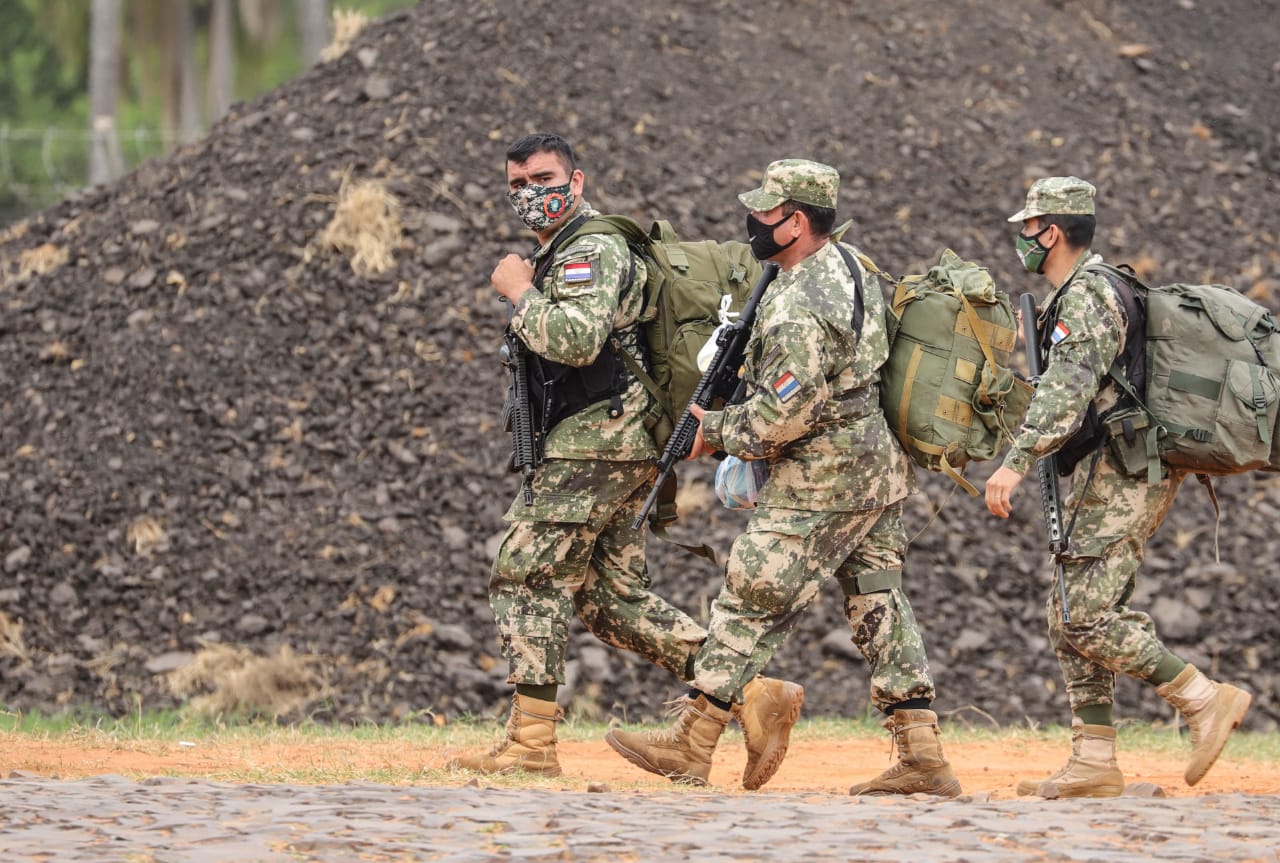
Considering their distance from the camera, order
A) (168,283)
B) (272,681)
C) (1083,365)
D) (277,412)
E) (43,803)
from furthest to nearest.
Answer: (168,283) < (277,412) < (272,681) < (1083,365) < (43,803)

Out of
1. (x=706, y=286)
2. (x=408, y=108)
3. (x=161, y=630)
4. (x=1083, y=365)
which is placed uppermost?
(x=408, y=108)

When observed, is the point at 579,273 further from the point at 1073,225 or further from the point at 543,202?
the point at 1073,225

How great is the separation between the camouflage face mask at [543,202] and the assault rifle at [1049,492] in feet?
5.19

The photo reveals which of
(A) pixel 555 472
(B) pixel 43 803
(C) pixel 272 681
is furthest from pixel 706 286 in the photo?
(C) pixel 272 681

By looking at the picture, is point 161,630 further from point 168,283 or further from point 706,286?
point 706,286

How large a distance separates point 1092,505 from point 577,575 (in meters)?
1.74

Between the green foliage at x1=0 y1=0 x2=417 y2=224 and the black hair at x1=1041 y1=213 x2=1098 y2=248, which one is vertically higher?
the green foliage at x1=0 y1=0 x2=417 y2=224

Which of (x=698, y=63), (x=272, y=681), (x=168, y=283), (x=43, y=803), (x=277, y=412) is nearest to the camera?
(x=43, y=803)

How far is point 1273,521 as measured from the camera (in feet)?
34.3

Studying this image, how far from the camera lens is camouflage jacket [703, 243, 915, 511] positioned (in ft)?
17.2

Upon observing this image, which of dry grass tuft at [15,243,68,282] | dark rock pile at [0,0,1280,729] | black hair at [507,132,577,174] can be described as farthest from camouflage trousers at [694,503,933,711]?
dry grass tuft at [15,243,68,282]

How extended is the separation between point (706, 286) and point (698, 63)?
8.03 m

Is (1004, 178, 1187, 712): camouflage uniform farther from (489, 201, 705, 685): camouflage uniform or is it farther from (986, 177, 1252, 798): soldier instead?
(489, 201, 705, 685): camouflage uniform

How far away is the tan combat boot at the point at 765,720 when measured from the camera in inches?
224
